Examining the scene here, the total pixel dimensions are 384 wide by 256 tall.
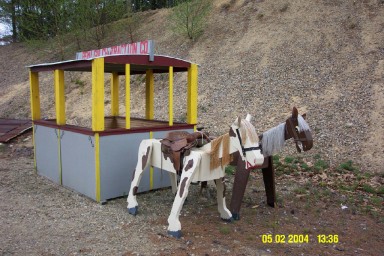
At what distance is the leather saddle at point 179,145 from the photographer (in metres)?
4.84

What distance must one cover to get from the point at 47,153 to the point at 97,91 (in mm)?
2651

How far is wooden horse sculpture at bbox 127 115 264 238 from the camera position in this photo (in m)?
4.18

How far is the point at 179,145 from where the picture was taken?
16.0 feet

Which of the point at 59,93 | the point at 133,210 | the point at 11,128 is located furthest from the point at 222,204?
the point at 11,128

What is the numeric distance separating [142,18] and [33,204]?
16.9 m

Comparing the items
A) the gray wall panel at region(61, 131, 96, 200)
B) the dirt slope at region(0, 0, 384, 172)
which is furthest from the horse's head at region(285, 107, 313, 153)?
the dirt slope at region(0, 0, 384, 172)

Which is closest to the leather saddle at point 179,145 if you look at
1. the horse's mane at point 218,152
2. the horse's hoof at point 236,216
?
the horse's mane at point 218,152

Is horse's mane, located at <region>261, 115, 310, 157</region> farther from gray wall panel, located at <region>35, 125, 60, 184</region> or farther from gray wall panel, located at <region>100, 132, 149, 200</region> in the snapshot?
gray wall panel, located at <region>35, 125, 60, 184</region>

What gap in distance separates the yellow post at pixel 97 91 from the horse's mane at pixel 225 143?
6.52ft

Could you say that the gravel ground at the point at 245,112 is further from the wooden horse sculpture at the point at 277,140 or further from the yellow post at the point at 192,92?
the yellow post at the point at 192,92

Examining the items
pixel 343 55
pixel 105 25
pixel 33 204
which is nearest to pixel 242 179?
pixel 33 204

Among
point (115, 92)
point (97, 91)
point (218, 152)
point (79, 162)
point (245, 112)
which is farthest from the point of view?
point (245, 112)
